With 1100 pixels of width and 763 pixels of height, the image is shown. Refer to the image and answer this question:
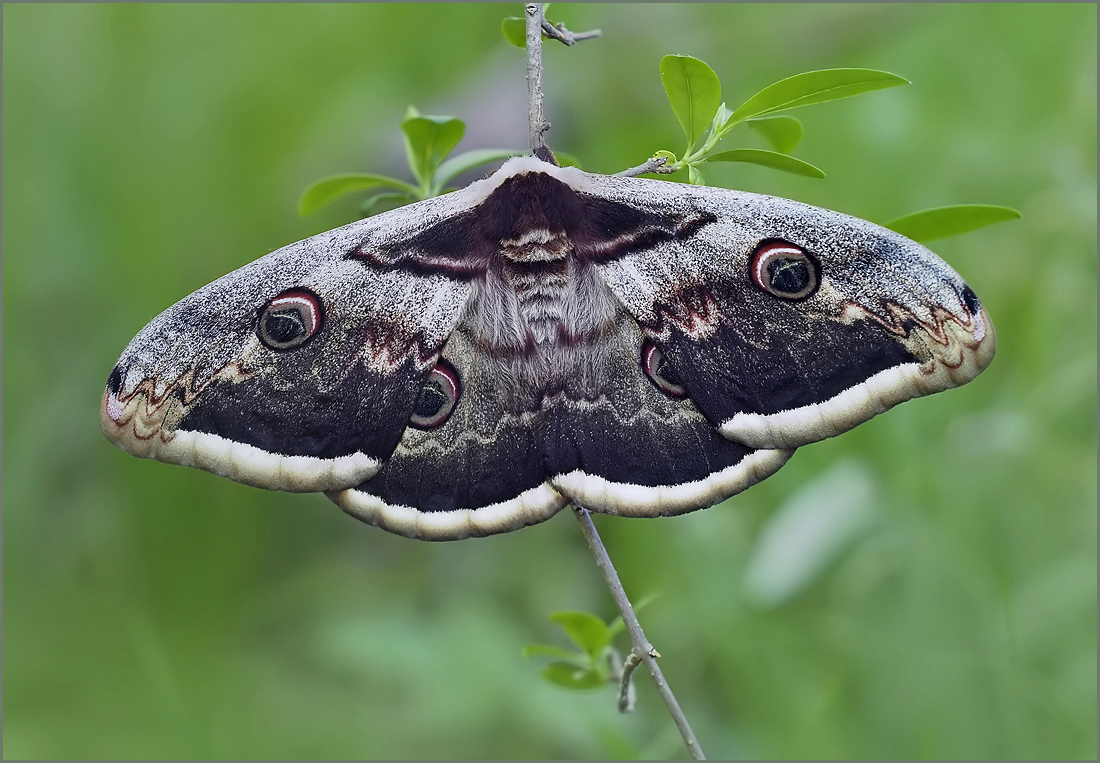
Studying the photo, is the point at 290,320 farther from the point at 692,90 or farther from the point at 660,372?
the point at 692,90

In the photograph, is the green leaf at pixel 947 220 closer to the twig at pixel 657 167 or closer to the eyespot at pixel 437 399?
the twig at pixel 657 167

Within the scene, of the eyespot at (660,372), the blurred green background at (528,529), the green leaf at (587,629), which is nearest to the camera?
the eyespot at (660,372)

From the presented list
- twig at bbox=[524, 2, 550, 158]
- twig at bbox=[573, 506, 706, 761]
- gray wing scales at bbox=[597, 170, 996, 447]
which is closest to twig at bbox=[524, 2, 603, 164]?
twig at bbox=[524, 2, 550, 158]

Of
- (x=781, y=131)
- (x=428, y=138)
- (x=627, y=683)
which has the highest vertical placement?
(x=428, y=138)

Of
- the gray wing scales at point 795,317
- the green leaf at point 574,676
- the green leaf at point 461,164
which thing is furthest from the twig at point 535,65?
the green leaf at point 574,676

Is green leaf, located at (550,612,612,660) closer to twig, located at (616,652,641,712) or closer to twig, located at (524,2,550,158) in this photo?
twig, located at (616,652,641,712)

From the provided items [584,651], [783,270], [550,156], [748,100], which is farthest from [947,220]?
[584,651]

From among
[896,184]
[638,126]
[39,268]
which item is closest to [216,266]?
[39,268]
